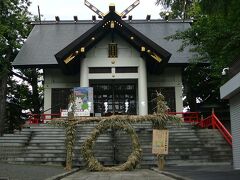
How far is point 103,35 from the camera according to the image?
2884 cm

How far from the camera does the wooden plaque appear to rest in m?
17.6

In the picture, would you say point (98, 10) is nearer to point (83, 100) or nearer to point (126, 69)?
point (126, 69)

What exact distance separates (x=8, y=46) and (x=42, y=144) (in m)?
12.8

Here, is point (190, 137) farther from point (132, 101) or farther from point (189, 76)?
point (189, 76)

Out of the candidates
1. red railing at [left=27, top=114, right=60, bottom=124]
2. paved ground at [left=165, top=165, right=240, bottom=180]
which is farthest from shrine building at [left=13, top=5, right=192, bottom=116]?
paved ground at [left=165, top=165, right=240, bottom=180]

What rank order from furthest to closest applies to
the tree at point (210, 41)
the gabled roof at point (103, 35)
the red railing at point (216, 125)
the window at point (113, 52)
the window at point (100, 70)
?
the window at point (113, 52), the window at point (100, 70), the gabled roof at point (103, 35), the red railing at point (216, 125), the tree at point (210, 41)

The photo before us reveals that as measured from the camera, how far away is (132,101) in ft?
102

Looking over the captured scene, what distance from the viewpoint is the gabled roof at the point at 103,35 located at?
88.5 feet

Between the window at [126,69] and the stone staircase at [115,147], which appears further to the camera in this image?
the window at [126,69]

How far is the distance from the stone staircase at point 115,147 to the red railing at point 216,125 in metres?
Answer: 0.25

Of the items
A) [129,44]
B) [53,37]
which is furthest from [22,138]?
[53,37]

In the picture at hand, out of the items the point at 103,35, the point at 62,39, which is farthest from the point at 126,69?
the point at 62,39

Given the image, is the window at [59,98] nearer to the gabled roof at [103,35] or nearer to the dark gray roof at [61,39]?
the dark gray roof at [61,39]

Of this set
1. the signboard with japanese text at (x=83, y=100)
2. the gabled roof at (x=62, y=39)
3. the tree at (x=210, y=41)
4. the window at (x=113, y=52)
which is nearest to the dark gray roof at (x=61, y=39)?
the gabled roof at (x=62, y=39)
